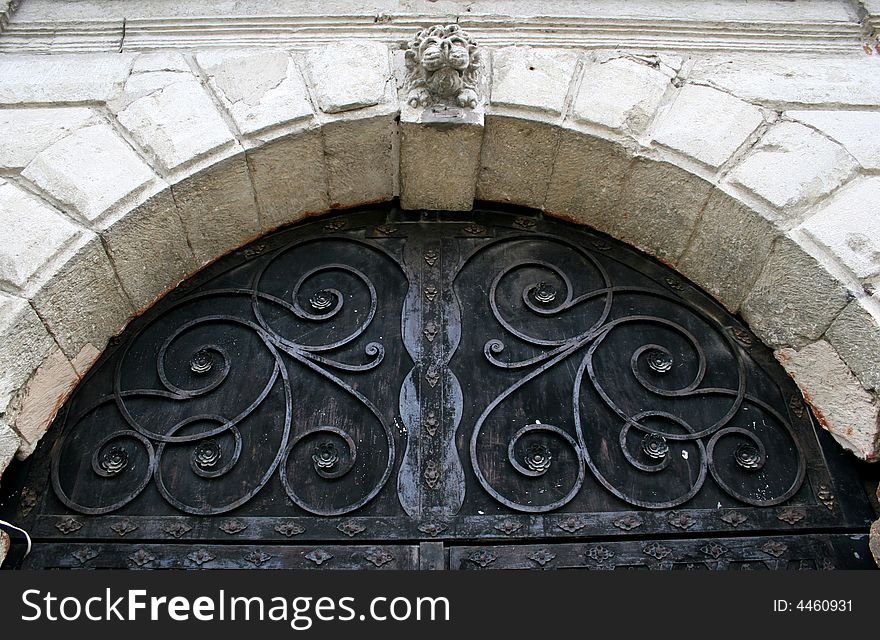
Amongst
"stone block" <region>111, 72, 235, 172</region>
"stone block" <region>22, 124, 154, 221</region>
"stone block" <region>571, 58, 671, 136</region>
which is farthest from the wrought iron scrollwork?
"stone block" <region>22, 124, 154, 221</region>

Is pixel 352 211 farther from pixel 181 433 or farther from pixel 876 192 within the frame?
pixel 876 192

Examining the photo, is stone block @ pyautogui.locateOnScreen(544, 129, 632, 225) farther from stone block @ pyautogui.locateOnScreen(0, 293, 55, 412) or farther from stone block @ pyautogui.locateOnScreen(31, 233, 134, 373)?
stone block @ pyautogui.locateOnScreen(0, 293, 55, 412)

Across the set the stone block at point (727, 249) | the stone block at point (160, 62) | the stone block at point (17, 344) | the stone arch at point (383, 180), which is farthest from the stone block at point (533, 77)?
the stone block at point (17, 344)

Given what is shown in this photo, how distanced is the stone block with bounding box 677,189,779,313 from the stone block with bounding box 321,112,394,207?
1.18 metres

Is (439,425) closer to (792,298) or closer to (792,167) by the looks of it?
(792,298)

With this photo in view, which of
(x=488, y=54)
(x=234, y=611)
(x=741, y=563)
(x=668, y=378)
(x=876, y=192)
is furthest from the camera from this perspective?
(x=488, y=54)

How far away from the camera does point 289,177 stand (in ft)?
10.4

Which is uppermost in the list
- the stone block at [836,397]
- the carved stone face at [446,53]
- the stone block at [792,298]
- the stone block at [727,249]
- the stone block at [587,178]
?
the carved stone face at [446,53]

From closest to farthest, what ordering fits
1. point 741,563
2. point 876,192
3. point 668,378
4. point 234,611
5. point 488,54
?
point 234,611
point 741,563
point 876,192
point 668,378
point 488,54

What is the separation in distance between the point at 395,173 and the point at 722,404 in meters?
1.48

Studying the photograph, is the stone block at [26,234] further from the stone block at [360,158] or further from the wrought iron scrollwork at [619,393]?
the wrought iron scrollwork at [619,393]

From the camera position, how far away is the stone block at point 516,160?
10.2 feet

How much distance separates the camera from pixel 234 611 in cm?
229

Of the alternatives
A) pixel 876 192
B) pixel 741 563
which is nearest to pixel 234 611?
pixel 741 563
